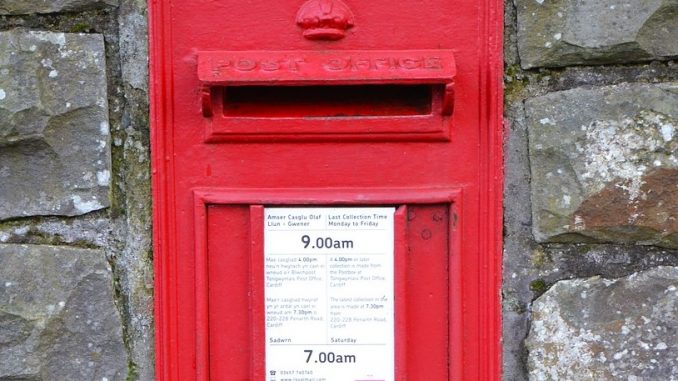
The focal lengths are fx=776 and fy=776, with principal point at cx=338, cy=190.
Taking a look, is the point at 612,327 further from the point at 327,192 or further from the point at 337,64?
the point at 337,64

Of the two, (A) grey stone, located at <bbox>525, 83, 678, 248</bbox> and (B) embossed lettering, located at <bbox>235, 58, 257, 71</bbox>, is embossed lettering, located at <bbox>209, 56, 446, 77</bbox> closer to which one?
(B) embossed lettering, located at <bbox>235, 58, 257, 71</bbox>

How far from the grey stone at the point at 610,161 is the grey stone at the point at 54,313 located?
0.75 m

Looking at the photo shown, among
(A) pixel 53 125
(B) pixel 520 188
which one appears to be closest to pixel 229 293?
(A) pixel 53 125

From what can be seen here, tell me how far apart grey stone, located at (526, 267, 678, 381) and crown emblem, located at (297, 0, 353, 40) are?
0.55m

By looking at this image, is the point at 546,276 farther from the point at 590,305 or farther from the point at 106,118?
the point at 106,118

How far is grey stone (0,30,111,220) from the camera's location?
1.23 metres

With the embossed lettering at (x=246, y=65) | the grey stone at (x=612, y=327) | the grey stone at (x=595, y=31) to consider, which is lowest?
the grey stone at (x=612, y=327)

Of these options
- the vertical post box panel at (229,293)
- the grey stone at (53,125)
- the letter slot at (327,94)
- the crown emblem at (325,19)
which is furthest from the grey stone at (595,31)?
the grey stone at (53,125)

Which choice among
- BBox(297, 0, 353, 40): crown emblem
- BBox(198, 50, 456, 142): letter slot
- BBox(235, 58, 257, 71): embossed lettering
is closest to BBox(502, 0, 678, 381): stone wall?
BBox(198, 50, 456, 142): letter slot

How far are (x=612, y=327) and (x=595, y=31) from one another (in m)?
Answer: 0.48

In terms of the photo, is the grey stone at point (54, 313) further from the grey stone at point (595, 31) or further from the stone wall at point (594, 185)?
the grey stone at point (595, 31)

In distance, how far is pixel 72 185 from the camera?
4.14ft

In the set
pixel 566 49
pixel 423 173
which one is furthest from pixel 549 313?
pixel 566 49

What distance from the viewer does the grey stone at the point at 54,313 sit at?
126 cm
